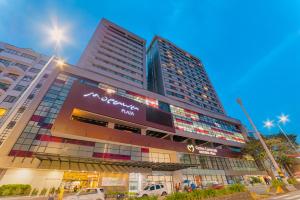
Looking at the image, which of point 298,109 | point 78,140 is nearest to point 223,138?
point 78,140

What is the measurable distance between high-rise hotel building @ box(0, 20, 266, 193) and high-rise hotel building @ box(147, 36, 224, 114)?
1039 cm

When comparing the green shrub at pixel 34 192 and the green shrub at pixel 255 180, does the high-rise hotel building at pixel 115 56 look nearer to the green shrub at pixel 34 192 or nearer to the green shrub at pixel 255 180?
the green shrub at pixel 34 192

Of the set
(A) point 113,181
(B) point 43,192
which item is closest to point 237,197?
(A) point 113,181

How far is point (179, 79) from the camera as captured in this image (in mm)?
61469

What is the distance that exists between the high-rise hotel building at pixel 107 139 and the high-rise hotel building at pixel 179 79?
34.1ft

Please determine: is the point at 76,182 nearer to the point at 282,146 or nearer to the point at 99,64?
the point at 99,64

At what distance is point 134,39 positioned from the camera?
65.1 m

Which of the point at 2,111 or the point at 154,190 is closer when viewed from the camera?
the point at 154,190

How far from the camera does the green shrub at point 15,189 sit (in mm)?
15788

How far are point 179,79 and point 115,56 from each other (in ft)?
93.0

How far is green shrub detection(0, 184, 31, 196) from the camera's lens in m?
15.8

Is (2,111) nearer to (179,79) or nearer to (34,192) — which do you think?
(34,192)

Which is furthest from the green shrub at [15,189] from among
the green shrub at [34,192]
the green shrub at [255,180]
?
the green shrub at [255,180]

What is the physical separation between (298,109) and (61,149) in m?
269
